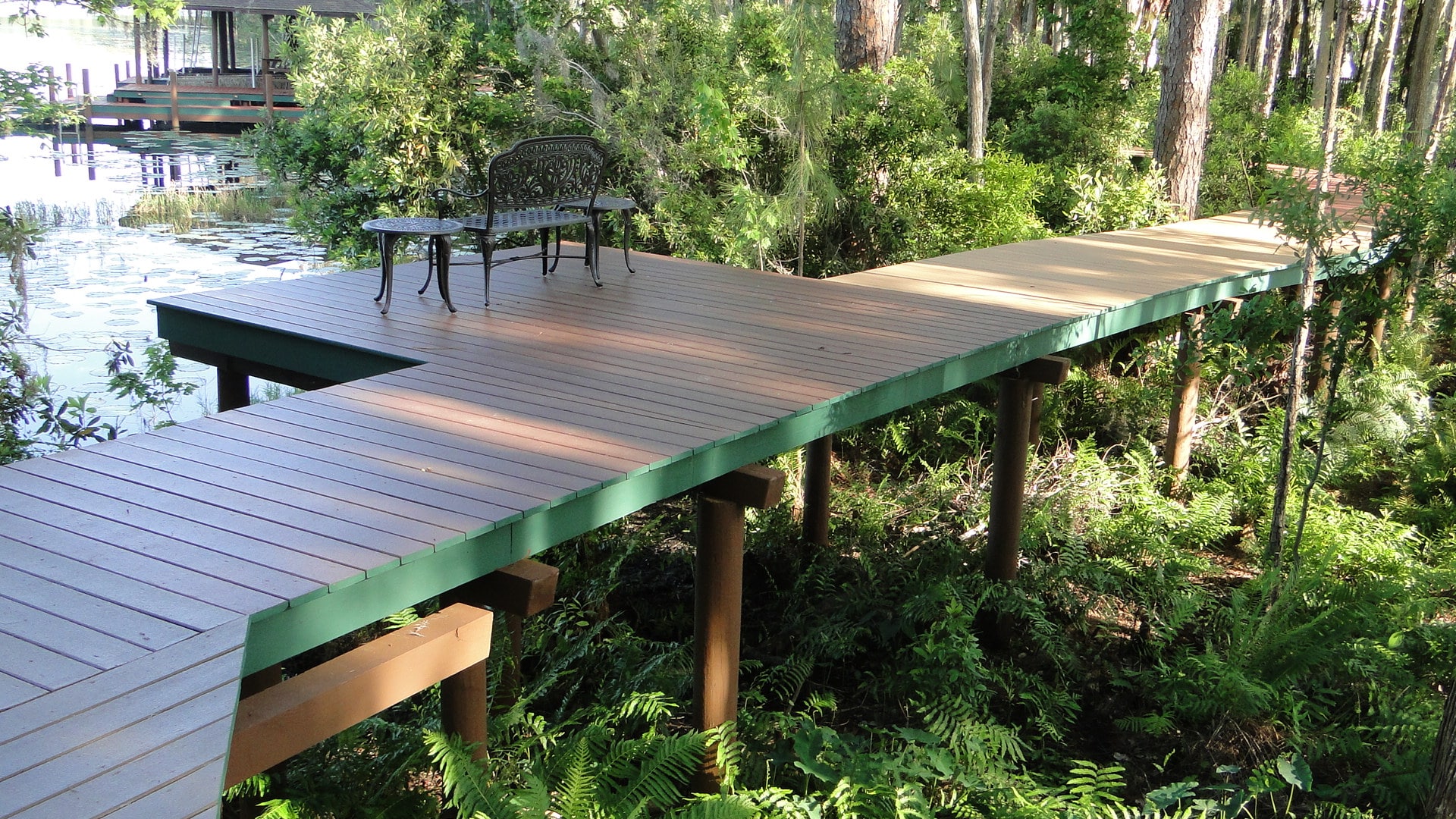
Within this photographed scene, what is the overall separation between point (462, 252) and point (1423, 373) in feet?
28.8

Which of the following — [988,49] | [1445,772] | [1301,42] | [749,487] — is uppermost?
[1301,42]

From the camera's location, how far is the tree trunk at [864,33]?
472 inches

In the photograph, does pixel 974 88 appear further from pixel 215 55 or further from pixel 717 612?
pixel 215 55

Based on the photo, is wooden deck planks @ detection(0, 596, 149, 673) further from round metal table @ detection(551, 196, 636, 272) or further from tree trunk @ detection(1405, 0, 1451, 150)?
tree trunk @ detection(1405, 0, 1451, 150)

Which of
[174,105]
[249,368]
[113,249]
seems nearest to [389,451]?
[249,368]

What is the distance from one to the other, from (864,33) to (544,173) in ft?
20.2

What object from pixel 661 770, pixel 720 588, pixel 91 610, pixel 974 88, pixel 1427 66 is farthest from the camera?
pixel 1427 66

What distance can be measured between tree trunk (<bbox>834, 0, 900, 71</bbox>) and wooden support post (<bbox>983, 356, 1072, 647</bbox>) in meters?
6.05

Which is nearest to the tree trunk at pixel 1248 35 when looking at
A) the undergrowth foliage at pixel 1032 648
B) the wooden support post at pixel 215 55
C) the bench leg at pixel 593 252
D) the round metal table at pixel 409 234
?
the undergrowth foliage at pixel 1032 648

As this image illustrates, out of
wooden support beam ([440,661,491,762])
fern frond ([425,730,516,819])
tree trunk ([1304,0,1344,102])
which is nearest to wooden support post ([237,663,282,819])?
wooden support beam ([440,661,491,762])

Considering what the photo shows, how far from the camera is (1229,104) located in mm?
17609

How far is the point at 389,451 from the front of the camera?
4277mm

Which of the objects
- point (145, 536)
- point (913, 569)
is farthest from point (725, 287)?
point (145, 536)

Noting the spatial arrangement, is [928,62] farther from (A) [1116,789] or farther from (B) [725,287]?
(A) [1116,789]
